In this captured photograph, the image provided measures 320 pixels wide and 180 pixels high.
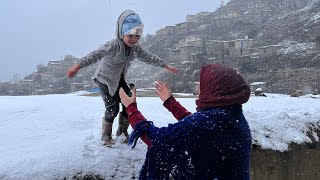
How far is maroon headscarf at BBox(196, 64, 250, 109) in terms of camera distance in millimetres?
1959

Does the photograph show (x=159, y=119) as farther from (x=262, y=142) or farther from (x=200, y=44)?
(x=200, y=44)

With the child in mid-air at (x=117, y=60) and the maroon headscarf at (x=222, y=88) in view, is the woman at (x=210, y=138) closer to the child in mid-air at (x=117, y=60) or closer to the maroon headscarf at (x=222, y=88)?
the maroon headscarf at (x=222, y=88)

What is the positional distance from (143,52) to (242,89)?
1920 millimetres

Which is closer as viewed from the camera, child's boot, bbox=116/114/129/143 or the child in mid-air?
the child in mid-air

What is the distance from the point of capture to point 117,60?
359 cm

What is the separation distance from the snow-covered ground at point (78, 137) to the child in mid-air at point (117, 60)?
0.95ft

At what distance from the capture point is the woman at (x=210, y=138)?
1.92 meters

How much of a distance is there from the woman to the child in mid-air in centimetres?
149

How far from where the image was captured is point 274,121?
505 cm

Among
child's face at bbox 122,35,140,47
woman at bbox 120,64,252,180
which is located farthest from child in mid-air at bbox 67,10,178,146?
woman at bbox 120,64,252,180

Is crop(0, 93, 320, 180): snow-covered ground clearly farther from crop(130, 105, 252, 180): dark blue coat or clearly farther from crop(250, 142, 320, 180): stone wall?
crop(130, 105, 252, 180): dark blue coat

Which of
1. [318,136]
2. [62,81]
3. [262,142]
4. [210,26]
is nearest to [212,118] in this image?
[262,142]

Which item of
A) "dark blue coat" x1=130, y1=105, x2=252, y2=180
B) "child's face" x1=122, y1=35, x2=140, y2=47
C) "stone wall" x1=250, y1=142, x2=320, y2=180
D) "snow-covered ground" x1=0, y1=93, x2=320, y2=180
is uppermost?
"child's face" x1=122, y1=35, x2=140, y2=47

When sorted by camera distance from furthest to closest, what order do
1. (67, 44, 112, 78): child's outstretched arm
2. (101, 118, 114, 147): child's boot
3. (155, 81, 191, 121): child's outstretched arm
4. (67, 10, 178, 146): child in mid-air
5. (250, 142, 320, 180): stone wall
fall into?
(250, 142, 320, 180): stone wall
(101, 118, 114, 147): child's boot
(67, 10, 178, 146): child in mid-air
(67, 44, 112, 78): child's outstretched arm
(155, 81, 191, 121): child's outstretched arm
